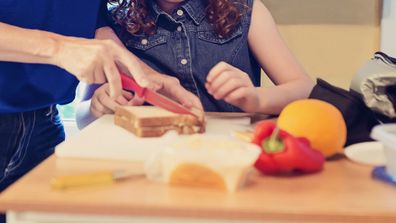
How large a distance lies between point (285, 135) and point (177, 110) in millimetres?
205

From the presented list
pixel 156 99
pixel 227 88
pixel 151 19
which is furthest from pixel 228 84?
pixel 151 19

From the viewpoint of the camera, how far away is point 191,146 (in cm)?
61

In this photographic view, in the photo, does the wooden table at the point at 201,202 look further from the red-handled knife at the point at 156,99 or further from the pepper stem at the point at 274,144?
the red-handled knife at the point at 156,99

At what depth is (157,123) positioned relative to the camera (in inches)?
30.2

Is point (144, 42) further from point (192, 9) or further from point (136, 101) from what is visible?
point (136, 101)

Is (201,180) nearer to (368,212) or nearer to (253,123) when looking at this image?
(368,212)

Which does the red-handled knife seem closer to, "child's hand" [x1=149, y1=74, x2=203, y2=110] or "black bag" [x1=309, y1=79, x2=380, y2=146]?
"child's hand" [x1=149, y1=74, x2=203, y2=110]

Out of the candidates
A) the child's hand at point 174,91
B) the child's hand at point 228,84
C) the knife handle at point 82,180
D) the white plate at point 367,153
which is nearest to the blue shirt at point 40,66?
the child's hand at point 174,91

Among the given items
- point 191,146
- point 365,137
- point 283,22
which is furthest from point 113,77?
point 283,22

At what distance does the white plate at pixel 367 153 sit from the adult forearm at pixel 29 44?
1.34 feet

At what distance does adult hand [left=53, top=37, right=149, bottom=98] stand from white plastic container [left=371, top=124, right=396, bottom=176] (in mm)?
317

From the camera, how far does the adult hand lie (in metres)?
0.77

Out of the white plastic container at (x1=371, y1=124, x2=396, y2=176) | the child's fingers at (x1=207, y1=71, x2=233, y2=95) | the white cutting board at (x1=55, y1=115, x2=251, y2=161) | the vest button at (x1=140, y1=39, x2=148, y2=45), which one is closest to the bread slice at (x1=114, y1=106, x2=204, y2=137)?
the white cutting board at (x1=55, y1=115, x2=251, y2=161)

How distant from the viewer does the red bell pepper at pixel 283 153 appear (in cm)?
63
